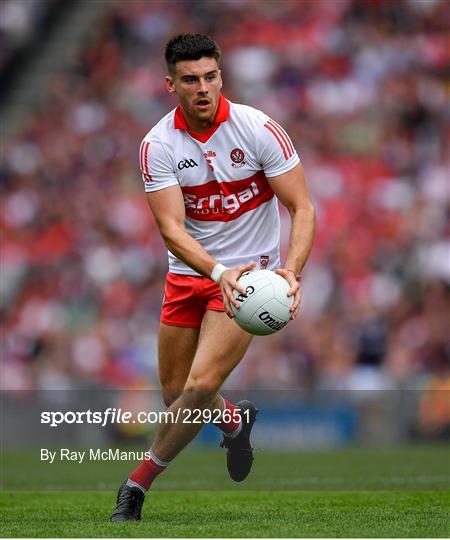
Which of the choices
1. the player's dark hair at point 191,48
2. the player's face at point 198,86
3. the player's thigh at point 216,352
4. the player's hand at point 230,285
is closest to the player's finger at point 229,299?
the player's hand at point 230,285

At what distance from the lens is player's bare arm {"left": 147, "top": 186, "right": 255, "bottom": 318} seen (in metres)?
6.89

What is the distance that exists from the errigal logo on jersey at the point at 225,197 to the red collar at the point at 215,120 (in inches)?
10.3

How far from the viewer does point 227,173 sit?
295 inches

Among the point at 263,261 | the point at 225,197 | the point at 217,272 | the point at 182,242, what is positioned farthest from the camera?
the point at 263,261

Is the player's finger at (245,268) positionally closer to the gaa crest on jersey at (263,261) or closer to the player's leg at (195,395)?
the player's leg at (195,395)

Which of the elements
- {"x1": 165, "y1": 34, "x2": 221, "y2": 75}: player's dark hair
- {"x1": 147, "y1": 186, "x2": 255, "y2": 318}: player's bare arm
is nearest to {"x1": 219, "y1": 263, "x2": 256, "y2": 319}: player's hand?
{"x1": 147, "y1": 186, "x2": 255, "y2": 318}: player's bare arm

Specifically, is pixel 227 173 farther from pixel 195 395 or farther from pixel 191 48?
pixel 195 395

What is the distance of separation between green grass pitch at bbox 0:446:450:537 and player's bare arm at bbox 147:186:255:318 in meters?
1.19

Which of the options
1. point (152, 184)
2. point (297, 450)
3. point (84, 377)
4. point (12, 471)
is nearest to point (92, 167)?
point (84, 377)

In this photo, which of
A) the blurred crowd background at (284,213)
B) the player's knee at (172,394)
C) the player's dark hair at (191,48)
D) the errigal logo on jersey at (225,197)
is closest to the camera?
the player's dark hair at (191,48)

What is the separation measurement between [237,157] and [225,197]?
0.25 meters

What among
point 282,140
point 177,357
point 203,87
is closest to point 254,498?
point 177,357

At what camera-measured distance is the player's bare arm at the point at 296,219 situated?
23.2 feet

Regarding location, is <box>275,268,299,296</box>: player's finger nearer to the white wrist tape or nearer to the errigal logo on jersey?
the white wrist tape
